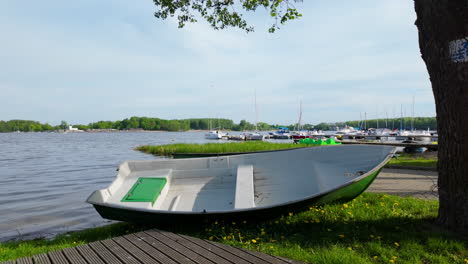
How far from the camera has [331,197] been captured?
191 inches

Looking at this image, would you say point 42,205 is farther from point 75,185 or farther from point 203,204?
point 203,204

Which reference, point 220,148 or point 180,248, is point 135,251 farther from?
point 220,148

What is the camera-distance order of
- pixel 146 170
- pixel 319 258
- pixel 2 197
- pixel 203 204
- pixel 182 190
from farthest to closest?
pixel 2 197 < pixel 146 170 < pixel 182 190 < pixel 203 204 < pixel 319 258

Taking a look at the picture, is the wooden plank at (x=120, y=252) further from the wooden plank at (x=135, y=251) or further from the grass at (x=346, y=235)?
the grass at (x=346, y=235)

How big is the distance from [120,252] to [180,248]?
0.78 m

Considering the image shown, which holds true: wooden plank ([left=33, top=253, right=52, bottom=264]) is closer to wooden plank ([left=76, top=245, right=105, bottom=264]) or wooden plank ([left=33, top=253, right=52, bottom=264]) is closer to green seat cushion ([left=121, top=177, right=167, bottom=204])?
wooden plank ([left=76, top=245, right=105, bottom=264])

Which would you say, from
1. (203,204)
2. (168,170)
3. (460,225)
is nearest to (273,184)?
(203,204)

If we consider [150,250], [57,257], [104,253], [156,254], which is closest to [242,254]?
[156,254]

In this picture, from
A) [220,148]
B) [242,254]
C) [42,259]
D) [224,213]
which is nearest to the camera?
[242,254]

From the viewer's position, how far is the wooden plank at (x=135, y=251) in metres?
3.57

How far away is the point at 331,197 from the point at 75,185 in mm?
11652

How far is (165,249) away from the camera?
154 inches

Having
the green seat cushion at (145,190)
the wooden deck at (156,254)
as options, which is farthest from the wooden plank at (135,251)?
the green seat cushion at (145,190)

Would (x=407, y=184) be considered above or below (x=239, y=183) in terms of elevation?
below
